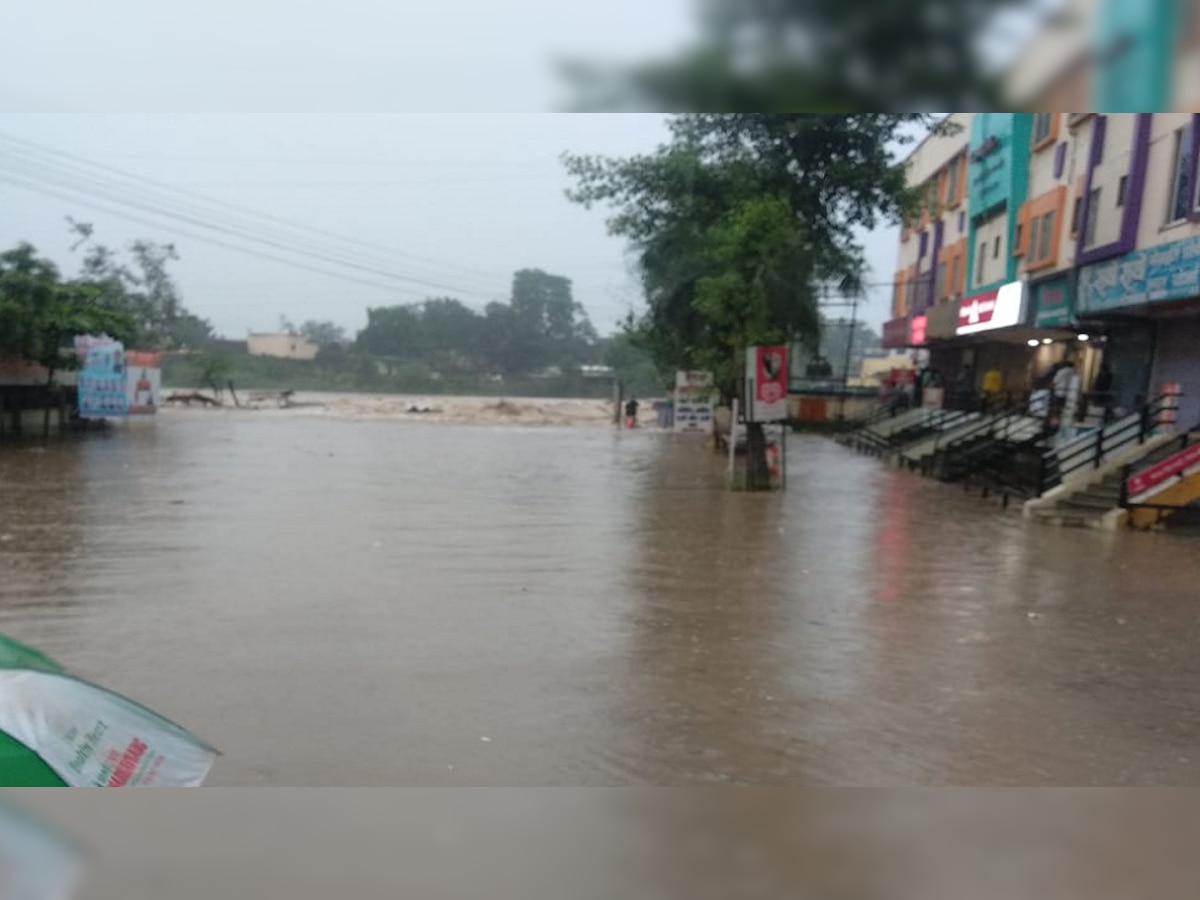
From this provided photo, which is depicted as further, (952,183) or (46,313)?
(952,183)

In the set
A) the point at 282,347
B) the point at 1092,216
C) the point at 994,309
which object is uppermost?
the point at 1092,216

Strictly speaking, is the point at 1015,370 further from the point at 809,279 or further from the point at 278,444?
the point at 278,444

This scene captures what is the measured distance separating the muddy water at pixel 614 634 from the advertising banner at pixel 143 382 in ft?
48.9

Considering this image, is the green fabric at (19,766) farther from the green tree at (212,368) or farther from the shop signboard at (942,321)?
the green tree at (212,368)

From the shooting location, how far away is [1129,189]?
47.4 ft

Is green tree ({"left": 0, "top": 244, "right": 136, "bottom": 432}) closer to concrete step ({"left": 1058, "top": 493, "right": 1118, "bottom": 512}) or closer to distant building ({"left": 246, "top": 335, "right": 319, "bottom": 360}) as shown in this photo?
distant building ({"left": 246, "top": 335, "right": 319, "bottom": 360})

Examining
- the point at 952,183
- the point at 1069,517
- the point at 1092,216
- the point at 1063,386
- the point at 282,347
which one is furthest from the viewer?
the point at 282,347

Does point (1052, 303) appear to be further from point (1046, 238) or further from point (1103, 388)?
point (1103, 388)

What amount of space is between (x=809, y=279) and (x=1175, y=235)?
4875mm

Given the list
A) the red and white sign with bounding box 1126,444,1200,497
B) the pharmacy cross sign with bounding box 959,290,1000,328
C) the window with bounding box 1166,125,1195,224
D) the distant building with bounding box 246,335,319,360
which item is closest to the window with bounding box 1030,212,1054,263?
the pharmacy cross sign with bounding box 959,290,1000,328

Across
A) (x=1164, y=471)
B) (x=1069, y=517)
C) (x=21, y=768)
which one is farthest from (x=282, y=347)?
(x=21, y=768)

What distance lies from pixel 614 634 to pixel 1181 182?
11.2 metres

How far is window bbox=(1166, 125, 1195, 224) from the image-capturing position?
1306 centimetres

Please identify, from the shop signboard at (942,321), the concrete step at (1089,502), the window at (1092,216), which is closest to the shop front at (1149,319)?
the window at (1092,216)
